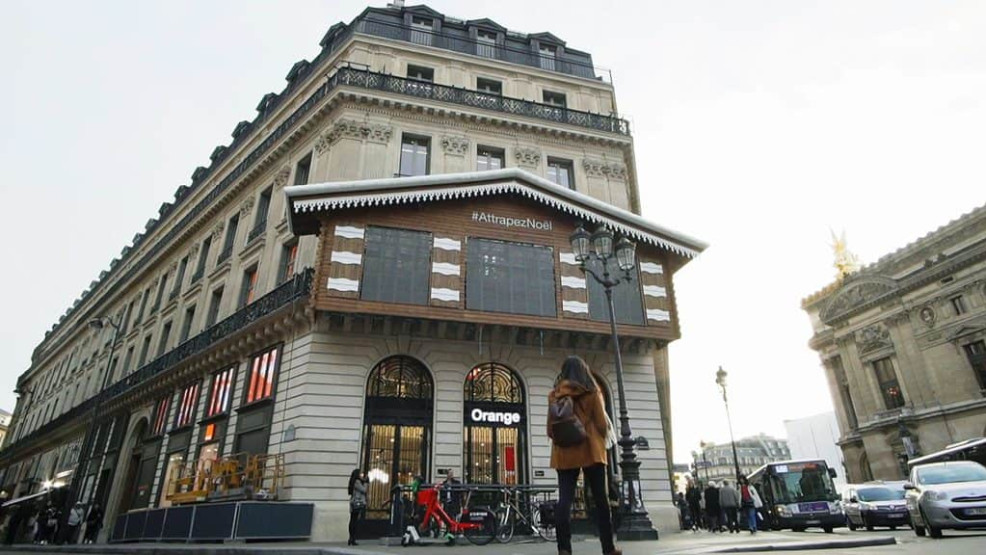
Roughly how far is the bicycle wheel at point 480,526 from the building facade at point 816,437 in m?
73.2

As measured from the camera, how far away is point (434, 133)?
75.9 feet

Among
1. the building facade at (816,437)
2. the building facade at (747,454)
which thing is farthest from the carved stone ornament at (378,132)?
the building facade at (747,454)

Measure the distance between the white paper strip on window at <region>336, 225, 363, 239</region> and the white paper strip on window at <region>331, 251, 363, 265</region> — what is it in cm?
60

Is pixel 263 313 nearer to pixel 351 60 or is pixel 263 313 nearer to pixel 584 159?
pixel 351 60

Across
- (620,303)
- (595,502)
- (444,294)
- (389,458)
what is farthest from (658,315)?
(595,502)

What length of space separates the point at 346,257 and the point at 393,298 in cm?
186

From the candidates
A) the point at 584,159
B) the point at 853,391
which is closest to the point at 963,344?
the point at 853,391

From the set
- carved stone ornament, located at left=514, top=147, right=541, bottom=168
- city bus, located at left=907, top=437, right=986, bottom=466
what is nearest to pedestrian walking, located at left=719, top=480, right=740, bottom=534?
carved stone ornament, located at left=514, top=147, right=541, bottom=168

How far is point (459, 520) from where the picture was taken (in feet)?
36.3

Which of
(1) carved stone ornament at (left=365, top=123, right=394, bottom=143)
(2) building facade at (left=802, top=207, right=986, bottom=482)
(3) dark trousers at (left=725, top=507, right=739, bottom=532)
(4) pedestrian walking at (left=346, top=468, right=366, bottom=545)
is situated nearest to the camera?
(4) pedestrian walking at (left=346, top=468, right=366, bottom=545)

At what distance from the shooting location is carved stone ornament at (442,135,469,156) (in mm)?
23000

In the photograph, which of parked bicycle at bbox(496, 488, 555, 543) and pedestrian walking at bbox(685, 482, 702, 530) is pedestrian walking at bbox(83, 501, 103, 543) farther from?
pedestrian walking at bbox(685, 482, 702, 530)

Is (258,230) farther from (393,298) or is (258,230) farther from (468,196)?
(468,196)

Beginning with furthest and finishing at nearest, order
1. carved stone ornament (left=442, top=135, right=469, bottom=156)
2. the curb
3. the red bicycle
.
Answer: carved stone ornament (left=442, top=135, right=469, bottom=156) → the red bicycle → the curb
